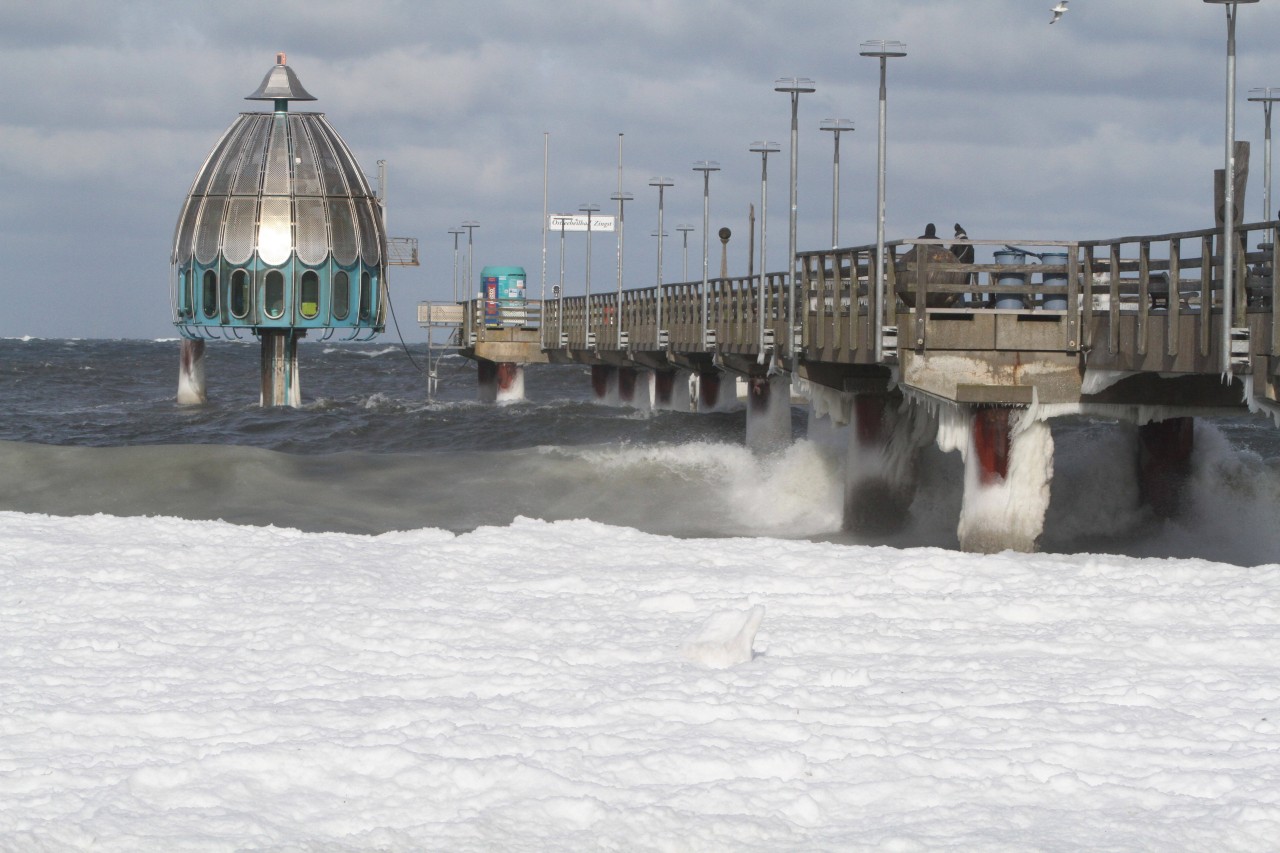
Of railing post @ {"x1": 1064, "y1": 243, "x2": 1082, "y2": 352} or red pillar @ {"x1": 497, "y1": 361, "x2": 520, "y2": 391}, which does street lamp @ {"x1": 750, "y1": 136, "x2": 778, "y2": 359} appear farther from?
red pillar @ {"x1": 497, "y1": 361, "x2": 520, "y2": 391}

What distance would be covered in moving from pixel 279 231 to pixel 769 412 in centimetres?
1938

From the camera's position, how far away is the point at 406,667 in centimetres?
1117

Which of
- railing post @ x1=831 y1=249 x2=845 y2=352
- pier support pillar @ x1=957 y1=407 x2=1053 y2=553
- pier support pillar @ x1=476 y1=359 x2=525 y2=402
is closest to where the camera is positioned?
pier support pillar @ x1=957 y1=407 x2=1053 y2=553

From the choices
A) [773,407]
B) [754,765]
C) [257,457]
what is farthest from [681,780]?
[773,407]

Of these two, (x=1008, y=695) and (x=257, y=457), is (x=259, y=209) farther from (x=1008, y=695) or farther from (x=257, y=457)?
(x=1008, y=695)

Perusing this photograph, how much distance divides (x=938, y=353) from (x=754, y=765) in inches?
414

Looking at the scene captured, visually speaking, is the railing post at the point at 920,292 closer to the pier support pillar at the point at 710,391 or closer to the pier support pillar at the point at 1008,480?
the pier support pillar at the point at 1008,480

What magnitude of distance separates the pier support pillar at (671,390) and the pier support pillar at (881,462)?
25.5 meters

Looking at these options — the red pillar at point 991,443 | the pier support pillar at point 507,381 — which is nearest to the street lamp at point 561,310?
the pier support pillar at point 507,381

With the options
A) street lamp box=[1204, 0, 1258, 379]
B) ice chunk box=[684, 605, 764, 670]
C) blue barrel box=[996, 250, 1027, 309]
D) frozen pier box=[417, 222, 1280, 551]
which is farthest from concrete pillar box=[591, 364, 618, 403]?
ice chunk box=[684, 605, 764, 670]

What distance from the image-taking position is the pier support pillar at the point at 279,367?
50.2 m

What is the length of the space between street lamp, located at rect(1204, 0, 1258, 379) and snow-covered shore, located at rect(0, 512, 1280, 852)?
6.87 ft

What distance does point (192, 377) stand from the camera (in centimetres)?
5709

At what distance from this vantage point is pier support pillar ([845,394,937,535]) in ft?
75.7
